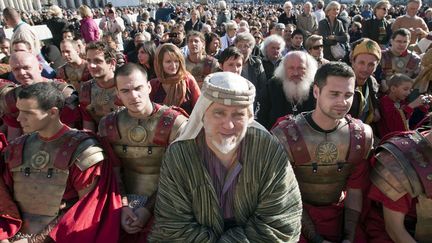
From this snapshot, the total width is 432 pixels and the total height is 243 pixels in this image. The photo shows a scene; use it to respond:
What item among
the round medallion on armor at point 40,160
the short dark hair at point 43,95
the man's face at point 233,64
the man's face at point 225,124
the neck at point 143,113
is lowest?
the round medallion on armor at point 40,160

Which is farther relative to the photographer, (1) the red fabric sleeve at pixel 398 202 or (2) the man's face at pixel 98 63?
Answer: (2) the man's face at pixel 98 63

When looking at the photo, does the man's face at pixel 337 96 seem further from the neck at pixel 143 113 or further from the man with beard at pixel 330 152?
the neck at pixel 143 113

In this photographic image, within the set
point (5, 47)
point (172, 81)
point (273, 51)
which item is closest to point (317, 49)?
point (273, 51)

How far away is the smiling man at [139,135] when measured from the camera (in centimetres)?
302

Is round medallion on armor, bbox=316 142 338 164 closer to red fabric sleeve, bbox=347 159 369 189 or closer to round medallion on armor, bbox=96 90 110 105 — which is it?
red fabric sleeve, bbox=347 159 369 189

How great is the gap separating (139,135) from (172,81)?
1.28 meters

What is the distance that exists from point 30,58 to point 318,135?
284 centimetres

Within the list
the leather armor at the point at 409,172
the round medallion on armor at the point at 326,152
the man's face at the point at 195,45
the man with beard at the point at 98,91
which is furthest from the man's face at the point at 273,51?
the leather armor at the point at 409,172

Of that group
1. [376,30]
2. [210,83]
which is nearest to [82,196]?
[210,83]

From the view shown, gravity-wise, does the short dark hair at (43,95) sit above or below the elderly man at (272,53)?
above

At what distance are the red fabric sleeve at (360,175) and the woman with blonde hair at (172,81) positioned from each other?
83.0 inches

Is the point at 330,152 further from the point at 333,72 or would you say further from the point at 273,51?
the point at 273,51

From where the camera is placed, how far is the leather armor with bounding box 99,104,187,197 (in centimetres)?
312

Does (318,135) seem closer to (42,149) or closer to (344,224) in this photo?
(344,224)
